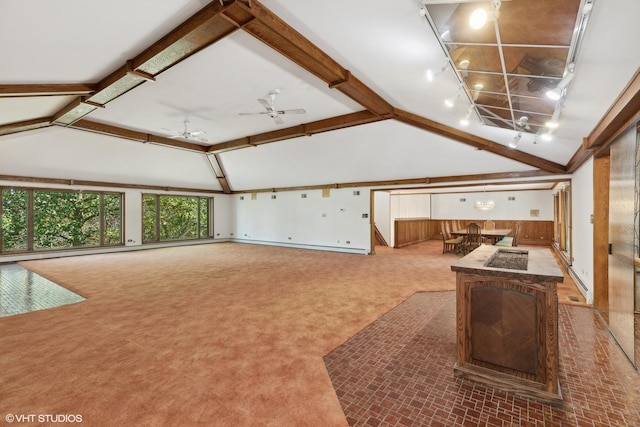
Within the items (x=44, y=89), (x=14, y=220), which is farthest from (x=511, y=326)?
(x=14, y=220)

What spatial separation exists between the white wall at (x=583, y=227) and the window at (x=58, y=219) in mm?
12772

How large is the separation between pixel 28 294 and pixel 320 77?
6.13 m

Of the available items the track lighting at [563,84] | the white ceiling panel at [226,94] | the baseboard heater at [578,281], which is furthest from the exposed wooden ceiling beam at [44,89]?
the baseboard heater at [578,281]

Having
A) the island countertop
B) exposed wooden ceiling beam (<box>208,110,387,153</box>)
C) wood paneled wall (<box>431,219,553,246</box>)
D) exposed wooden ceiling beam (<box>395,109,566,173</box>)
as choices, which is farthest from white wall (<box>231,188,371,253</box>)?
the island countertop

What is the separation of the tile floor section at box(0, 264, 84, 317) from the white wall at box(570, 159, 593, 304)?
8.15 meters

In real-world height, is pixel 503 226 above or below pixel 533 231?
above

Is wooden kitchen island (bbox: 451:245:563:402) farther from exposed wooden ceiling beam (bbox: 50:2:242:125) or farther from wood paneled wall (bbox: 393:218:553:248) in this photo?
wood paneled wall (bbox: 393:218:553:248)

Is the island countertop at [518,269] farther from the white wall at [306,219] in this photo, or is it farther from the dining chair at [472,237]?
the white wall at [306,219]

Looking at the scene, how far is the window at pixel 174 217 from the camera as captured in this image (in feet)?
36.3

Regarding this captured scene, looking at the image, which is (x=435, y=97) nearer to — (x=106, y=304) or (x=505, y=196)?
(x=106, y=304)

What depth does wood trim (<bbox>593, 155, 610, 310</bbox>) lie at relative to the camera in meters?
3.95

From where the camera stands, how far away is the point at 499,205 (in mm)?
11953

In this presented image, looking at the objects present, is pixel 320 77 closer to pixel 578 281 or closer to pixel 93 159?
pixel 578 281

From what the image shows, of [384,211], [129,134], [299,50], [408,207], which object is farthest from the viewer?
[408,207]
